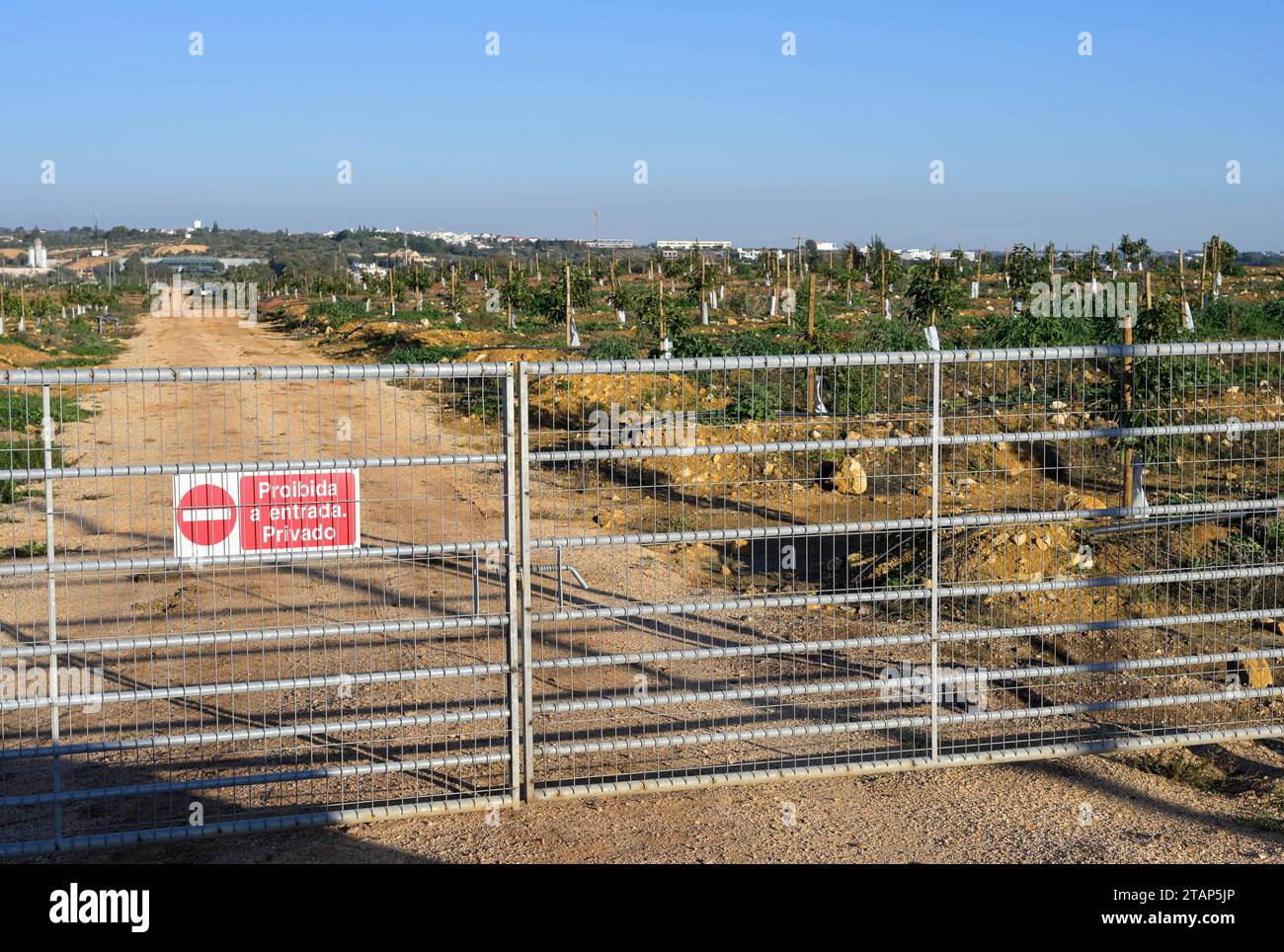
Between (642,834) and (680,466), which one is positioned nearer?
(642,834)

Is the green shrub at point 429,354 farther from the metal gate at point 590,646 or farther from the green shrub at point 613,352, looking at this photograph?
the metal gate at point 590,646

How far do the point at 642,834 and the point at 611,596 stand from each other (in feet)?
14.6

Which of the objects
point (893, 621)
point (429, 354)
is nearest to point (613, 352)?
point (429, 354)

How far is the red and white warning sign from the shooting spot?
591 centimetres

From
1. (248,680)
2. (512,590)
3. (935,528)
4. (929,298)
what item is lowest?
(248,680)

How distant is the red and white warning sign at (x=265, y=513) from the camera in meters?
5.91

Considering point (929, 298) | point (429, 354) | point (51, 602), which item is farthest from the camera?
point (429, 354)

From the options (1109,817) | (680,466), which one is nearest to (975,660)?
(1109,817)

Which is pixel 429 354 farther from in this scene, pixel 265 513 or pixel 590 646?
pixel 265 513

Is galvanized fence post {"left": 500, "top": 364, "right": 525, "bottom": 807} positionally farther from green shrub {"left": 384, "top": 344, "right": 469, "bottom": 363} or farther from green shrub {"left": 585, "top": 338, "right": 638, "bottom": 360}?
green shrub {"left": 384, "top": 344, "right": 469, "bottom": 363}

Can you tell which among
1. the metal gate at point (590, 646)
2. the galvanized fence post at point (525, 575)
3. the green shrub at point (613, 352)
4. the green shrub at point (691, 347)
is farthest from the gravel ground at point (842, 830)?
the green shrub at point (691, 347)

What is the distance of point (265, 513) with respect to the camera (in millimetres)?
5988
